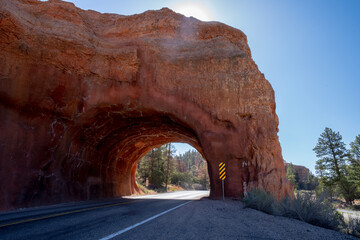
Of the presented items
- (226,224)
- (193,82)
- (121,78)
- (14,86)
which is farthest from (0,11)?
(226,224)

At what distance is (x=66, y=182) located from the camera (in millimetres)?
14930

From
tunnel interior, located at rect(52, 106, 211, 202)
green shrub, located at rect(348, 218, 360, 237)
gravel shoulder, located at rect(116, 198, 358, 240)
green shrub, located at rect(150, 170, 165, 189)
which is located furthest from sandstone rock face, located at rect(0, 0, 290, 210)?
green shrub, located at rect(150, 170, 165, 189)

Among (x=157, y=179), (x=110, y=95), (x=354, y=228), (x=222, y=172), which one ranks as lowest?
(x=157, y=179)

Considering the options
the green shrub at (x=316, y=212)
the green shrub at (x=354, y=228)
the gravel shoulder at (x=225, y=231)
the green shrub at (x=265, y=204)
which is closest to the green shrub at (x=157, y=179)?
the green shrub at (x=265, y=204)

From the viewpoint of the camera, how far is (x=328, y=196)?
22.6 ft

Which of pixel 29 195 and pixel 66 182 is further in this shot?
pixel 66 182

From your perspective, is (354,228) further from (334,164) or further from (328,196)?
(334,164)

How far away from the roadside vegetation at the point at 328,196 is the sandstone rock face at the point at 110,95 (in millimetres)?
4574

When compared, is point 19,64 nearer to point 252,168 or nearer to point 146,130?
point 146,130

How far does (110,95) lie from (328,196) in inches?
530

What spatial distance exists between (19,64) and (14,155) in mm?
5217

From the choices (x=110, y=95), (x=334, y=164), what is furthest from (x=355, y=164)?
(x=110, y=95)

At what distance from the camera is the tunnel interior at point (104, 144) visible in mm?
15227

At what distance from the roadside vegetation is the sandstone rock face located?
15.0 ft
